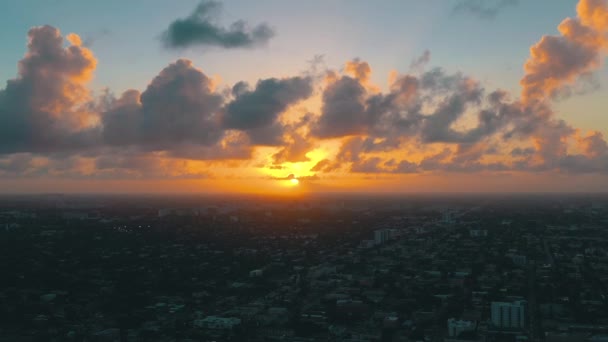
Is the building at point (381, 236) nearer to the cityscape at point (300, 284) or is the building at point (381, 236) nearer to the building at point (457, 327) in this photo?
the cityscape at point (300, 284)

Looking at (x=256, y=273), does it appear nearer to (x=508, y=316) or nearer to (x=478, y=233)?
(x=508, y=316)

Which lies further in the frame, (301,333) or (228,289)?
(228,289)

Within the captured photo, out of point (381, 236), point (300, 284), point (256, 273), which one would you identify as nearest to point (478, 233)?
point (381, 236)

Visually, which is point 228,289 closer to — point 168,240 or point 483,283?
point 483,283

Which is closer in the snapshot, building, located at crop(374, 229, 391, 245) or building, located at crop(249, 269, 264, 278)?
building, located at crop(249, 269, 264, 278)

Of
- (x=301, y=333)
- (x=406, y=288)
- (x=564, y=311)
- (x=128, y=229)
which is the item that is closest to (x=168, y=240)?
(x=128, y=229)

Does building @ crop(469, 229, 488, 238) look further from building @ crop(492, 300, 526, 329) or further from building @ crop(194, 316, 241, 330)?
building @ crop(194, 316, 241, 330)

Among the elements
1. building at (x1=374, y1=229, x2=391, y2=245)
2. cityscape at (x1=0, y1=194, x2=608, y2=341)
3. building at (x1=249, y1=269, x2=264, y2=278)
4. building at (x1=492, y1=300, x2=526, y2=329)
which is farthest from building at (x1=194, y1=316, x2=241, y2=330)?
building at (x1=374, y1=229, x2=391, y2=245)

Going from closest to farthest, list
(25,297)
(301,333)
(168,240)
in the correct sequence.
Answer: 1. (301,333)
2. (25,297)
3. (168,240)
